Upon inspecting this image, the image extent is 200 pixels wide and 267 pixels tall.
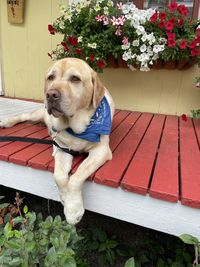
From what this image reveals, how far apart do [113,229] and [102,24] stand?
7.02 feet

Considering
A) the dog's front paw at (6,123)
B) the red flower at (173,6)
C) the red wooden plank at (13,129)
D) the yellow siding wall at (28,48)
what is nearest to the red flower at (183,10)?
the red flower at (173,6)

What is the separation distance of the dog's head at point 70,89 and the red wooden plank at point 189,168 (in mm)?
759

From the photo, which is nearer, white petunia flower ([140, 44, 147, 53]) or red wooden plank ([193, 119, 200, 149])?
red wooden plank ([193, 119, 200, 149])

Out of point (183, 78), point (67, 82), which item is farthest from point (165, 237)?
point (183, 78)

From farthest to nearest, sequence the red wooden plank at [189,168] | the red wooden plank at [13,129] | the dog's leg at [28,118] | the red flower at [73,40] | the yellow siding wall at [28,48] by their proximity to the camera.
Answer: the yellow siding wall at [28,48] < the red flower at [73,40] < the dog's leg at [28,118] < the red wooden plank at [13,129] < the red wooden plank at [189,168]

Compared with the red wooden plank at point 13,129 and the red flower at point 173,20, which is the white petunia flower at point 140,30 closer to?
the red flower at point 173,20

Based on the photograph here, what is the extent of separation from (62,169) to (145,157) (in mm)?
638

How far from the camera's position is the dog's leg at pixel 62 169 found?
1535 mm

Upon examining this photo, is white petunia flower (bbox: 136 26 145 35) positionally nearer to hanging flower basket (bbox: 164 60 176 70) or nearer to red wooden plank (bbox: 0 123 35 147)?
hanging flower basket (bbox: 164 60 176 70)


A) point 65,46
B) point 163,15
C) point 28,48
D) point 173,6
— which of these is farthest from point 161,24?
point 28,48

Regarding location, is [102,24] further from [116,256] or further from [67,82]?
[116,256]

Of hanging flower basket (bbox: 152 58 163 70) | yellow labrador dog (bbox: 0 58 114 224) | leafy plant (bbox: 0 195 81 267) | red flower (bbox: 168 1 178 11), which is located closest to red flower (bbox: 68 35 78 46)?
hanging flower basket (bbox: 152 58 163 70)

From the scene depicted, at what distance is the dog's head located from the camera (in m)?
1.50

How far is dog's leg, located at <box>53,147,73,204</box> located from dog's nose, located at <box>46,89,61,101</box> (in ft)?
1.43
